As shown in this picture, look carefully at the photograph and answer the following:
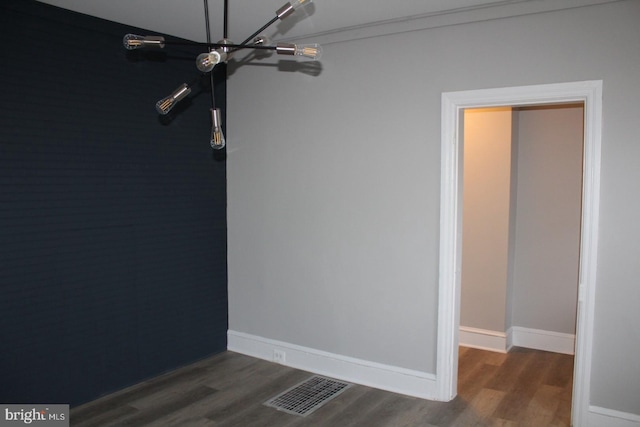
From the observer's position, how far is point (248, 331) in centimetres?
449

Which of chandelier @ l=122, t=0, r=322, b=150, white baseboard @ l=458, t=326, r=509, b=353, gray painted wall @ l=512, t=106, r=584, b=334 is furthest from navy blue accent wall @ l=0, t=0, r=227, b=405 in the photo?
gray painted wall @ l=512, t=106, r=584, b=334

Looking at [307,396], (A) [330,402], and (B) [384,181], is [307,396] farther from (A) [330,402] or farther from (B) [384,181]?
(B) [384,181]

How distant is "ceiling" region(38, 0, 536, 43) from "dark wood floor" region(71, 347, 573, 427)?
2.59 m

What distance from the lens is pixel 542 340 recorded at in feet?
15.1

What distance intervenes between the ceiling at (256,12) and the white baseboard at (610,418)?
248cm

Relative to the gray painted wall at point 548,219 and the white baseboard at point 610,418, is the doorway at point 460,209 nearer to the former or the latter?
the white baseboard at point 610,418

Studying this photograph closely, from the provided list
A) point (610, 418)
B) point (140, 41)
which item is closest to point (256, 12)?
point (140, 41)

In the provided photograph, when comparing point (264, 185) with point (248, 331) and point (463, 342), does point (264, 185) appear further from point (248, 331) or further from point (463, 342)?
point (463, 342)

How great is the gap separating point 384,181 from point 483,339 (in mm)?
1926

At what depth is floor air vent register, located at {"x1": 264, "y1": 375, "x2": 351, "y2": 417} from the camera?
3432 millimetres

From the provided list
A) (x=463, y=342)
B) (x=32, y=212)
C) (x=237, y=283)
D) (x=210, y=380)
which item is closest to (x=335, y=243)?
(x=237, y=283)

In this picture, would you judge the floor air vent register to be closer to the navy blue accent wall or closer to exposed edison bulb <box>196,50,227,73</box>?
the navy blue accent wall

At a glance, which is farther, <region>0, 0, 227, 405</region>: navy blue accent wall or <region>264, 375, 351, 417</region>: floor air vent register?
<region>264, 375, 351, 417</region>: floor air vent register

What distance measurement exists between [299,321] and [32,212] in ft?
6.85
